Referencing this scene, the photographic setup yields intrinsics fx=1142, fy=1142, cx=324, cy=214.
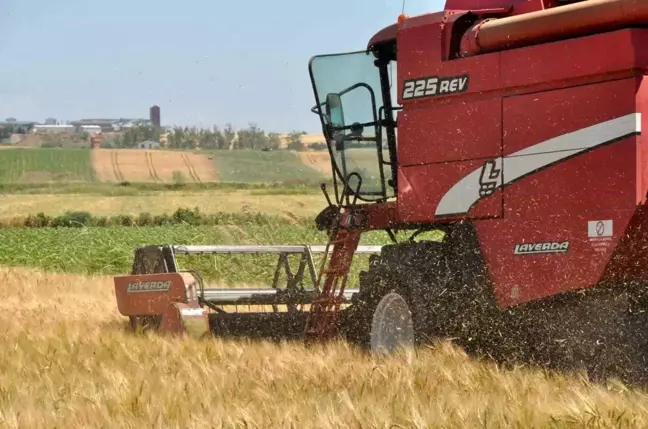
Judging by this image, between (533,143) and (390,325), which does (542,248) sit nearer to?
(533,143)

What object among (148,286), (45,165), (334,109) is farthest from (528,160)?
(45,165)

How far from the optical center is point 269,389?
6035mm

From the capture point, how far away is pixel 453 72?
750cm

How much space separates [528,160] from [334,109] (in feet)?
6.78

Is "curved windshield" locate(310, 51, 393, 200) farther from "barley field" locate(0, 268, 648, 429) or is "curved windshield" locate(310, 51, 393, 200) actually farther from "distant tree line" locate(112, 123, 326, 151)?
"distant tree line" locate(112, 123, 326, 151)

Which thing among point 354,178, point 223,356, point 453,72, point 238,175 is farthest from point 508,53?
point 238,175

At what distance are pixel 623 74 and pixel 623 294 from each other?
1.27 meters

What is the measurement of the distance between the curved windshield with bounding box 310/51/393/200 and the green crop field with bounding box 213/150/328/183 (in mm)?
48711

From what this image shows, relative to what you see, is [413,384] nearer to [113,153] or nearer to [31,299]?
[31,299]

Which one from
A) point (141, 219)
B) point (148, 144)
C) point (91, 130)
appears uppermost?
point (91, 130)

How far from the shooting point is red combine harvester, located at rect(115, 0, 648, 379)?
646cm

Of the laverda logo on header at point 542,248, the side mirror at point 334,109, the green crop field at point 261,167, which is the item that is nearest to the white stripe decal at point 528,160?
the laverda logo on header at point 542,248

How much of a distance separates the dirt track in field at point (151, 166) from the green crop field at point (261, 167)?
0.88 metres

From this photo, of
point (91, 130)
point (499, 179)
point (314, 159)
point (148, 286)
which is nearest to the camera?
point (499, 179)
